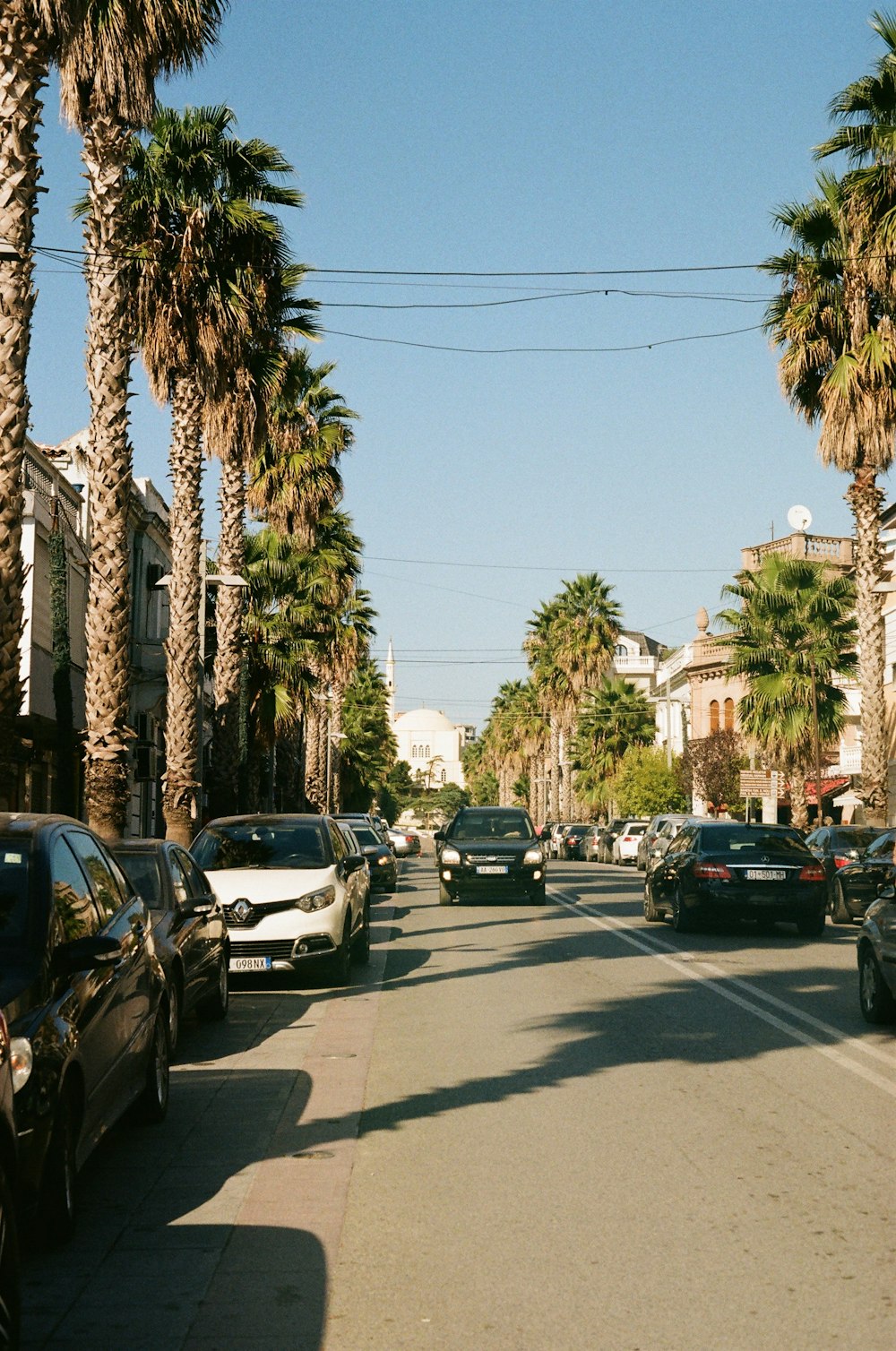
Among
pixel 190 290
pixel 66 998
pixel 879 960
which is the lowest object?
pixel 879 960

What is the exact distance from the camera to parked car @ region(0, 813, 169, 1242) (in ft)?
18.5

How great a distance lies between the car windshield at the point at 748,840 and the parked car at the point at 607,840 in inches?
1293

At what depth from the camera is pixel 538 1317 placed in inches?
200

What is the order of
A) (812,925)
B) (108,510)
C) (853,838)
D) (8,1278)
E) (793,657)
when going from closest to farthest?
(8,1278)
(108,510)
(812,925)
(853,838)
(793,657)

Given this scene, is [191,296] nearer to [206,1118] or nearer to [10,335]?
[10,335]

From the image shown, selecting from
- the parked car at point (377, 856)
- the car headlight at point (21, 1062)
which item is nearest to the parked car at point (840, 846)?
the parked car at point (377, 856)

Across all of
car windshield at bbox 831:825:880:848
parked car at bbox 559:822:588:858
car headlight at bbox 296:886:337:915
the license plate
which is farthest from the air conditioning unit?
the license plate

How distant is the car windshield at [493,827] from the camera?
27.9m

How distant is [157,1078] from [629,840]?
148ft

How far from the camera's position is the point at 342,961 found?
48.1ft

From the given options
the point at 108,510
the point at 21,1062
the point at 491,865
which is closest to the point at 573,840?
the point at 491,865

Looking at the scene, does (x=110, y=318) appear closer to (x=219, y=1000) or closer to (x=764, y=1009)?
(x=219, y=1000)

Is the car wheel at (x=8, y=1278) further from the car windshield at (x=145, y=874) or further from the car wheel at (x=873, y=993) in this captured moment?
the car wheel at (x=873, y=993)

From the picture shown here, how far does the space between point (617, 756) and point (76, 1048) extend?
233ft
